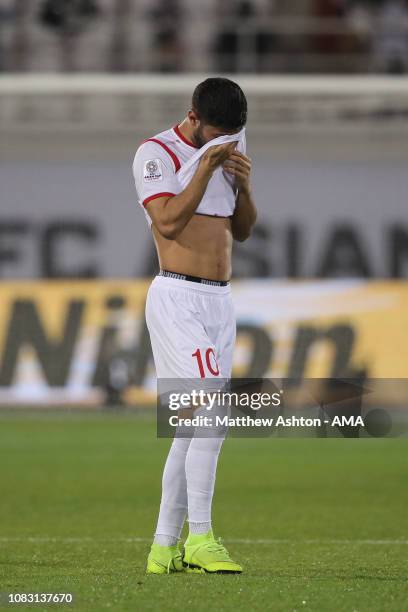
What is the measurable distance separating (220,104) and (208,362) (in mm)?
1078

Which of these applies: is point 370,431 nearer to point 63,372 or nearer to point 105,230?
point 63,372

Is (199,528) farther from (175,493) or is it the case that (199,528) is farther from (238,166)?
(238,166)

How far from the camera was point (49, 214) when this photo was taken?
889 inches

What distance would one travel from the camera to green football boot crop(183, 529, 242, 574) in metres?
5.76

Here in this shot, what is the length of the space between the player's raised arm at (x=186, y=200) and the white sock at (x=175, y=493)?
905mm

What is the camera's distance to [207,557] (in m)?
5.77

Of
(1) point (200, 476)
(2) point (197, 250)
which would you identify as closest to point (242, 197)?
(2) point (197, 250)

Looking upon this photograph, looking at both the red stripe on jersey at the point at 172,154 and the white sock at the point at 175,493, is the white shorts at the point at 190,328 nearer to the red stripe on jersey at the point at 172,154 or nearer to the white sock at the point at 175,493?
the white sock at the point at 175,493

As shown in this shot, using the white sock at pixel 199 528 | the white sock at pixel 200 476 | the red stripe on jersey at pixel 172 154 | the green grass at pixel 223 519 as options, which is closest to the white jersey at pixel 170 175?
the red stripe on jersey at pixel 172 154

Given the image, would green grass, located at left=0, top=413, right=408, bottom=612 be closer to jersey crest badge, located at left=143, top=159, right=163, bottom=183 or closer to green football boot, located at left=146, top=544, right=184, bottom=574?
green football boot, located at left=146, top=544, right=184, bottom=574

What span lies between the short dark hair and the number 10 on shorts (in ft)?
3.11

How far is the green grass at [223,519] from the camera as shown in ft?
17.2

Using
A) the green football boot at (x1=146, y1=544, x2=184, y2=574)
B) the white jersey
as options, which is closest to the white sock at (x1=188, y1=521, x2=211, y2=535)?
the green football boot at (x1=146, y1=544, x2=184, y2=574)

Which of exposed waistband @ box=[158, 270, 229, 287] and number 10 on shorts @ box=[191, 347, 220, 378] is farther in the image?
exposed waistband @ box=[158, 270, 229, 287]
